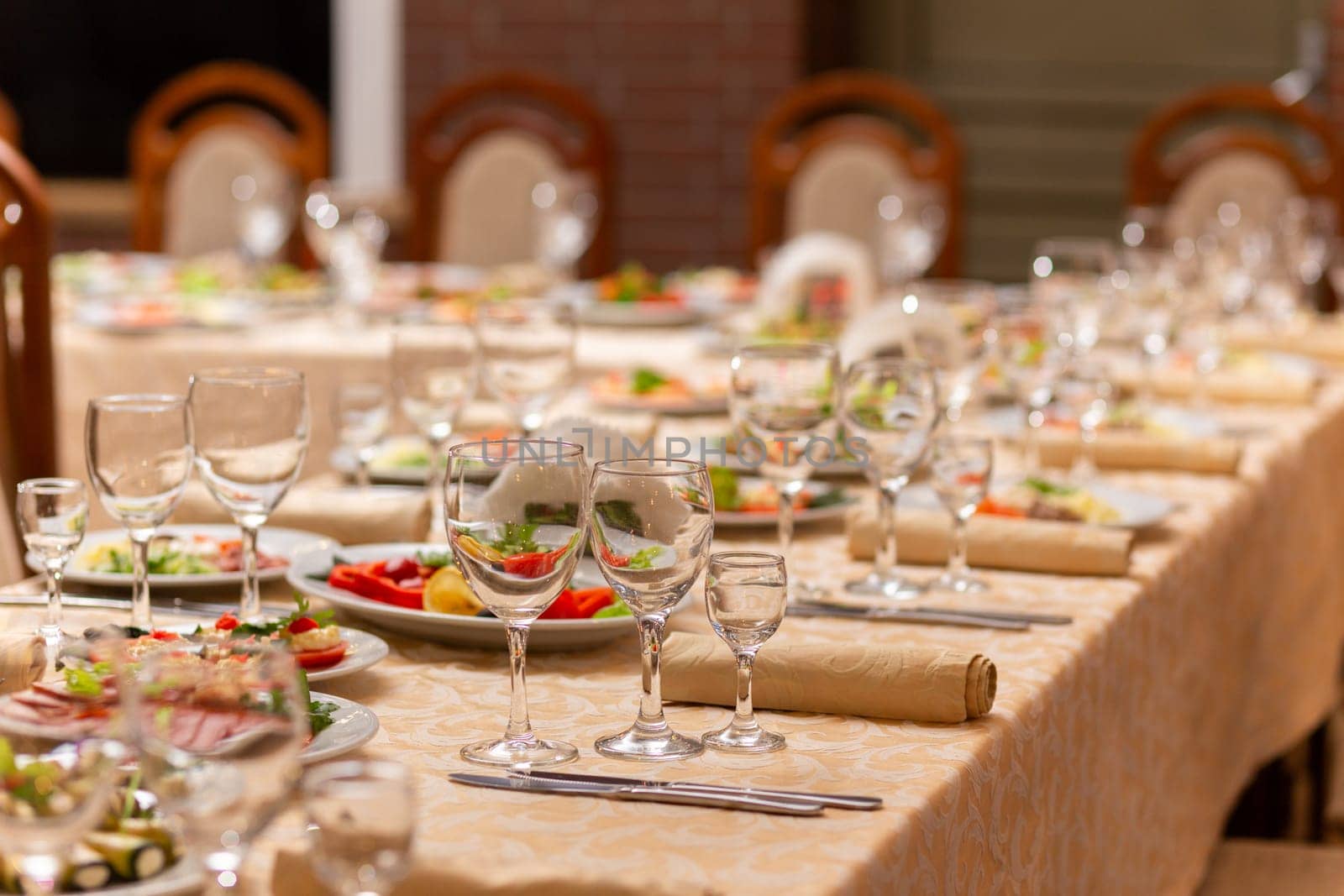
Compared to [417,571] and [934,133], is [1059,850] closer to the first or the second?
[417,571]

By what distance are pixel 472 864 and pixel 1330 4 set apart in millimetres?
4993

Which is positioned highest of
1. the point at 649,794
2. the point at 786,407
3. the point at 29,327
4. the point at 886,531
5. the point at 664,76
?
the point at 664,76

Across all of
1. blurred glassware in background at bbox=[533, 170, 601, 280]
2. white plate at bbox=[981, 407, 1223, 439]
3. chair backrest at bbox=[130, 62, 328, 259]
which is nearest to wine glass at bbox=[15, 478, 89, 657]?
white plate at bbox=[981, 407, 1223, 439]

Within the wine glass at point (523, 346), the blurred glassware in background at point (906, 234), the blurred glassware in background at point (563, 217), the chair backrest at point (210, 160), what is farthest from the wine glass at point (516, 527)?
the chair backrest at point (210, 160)

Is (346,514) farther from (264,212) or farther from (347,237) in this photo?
(264,212)

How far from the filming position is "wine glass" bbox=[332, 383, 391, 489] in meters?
1.72

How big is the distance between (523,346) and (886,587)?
1.71 feet

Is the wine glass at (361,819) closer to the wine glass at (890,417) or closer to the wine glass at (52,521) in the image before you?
the wine glass at (52,521)

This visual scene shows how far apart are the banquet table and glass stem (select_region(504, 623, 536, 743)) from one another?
0.12 ft

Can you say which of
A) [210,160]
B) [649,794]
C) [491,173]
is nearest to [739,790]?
[649,794]

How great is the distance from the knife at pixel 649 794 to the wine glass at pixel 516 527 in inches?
1.6

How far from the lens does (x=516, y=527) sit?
0.98 meters

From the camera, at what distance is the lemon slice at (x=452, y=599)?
1256mm

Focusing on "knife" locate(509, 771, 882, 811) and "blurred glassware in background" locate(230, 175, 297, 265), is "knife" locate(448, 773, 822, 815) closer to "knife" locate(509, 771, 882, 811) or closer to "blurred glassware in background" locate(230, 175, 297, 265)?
"knife" locate(509, 771, 882, 811)
